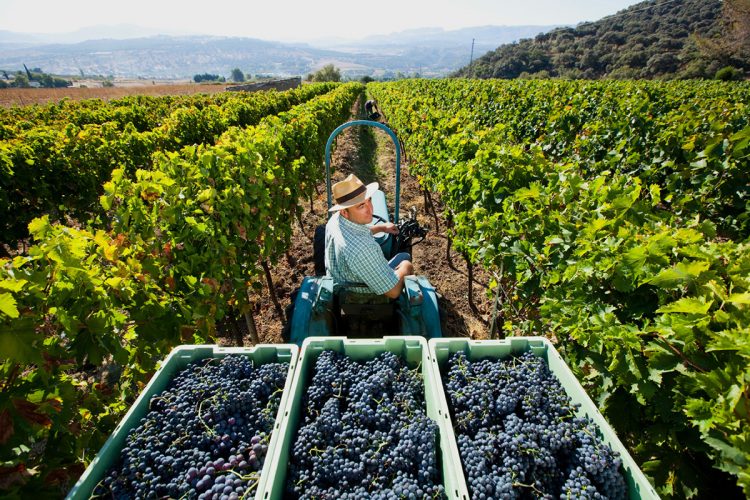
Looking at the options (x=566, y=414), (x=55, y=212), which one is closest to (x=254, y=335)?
(x=566, y=414)

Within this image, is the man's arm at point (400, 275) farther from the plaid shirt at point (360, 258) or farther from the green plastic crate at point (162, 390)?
the green plastic crate at point (162, 390)

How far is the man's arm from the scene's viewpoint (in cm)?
289

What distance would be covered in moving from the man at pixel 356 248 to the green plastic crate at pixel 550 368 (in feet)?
3.34

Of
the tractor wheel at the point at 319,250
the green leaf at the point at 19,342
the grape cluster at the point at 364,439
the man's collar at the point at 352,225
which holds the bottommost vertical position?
the tractor wheel at the point at 319,250

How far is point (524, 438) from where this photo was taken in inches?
57.2

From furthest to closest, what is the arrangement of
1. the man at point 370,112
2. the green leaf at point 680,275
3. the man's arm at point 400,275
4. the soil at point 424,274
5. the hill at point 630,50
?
the hill at point 630,50 → the man at point 370,112 → the soil at point 424,274 → the man's arm at point 400,275 → the green leaf at point 680,275

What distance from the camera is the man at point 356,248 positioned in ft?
9.14

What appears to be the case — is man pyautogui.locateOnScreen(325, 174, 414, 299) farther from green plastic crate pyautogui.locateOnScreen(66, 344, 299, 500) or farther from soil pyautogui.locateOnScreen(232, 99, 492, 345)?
soil pyautogui.locateOnScreen(232, 99, 492, 345)

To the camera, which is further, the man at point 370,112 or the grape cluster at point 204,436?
the man at point 370,112

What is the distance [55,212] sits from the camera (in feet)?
25.1

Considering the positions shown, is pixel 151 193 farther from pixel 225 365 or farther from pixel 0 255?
pixel 0 255

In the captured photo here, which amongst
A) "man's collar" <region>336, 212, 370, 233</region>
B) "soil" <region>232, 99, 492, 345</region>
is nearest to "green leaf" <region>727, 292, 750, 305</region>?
"man's collar" <region>336, 212, 370, 233</region>

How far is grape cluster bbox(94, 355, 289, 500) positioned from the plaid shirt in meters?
1.15

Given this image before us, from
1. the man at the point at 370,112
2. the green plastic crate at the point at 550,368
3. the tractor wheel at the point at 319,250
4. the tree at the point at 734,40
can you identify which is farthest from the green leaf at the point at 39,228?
the tree at the point at 734,40
